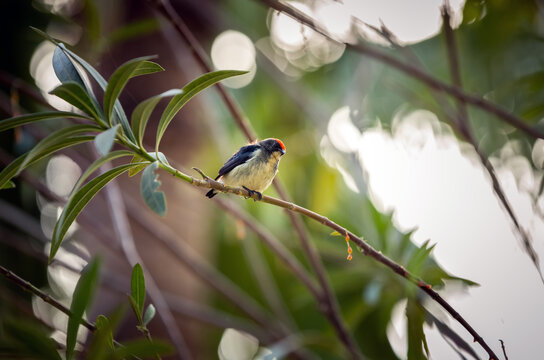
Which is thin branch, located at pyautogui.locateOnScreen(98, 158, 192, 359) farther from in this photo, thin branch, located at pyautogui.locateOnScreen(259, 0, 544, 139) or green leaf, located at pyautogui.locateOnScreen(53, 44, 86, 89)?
thin branch, located at pyautogui.locateOnScreen(259, 0, 544, 139)

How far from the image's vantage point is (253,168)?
8.13 ft

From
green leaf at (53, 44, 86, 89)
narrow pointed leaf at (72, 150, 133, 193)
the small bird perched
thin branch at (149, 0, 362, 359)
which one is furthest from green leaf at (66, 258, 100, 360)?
thin branch at (149, 0, 362, 359)

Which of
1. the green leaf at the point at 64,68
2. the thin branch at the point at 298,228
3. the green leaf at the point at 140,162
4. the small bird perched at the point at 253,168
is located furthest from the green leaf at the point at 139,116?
the small bird perched at the point at 253,168

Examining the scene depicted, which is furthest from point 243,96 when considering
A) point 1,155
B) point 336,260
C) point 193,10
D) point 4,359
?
point 4,359

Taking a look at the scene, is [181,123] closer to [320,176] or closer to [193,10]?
[193,10]

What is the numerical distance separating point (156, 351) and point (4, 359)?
55cm

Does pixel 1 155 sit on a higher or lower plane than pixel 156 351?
higher

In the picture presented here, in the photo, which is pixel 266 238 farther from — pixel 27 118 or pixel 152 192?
pixel 27 118

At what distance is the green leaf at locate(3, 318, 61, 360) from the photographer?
1441mm

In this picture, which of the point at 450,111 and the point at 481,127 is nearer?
the point at 450,111

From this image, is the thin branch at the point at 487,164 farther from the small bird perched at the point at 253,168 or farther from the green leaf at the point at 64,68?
the green leaf at the point at 64,68

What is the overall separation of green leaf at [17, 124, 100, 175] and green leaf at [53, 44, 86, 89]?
15 cm

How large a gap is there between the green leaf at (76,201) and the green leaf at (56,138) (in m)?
0.15

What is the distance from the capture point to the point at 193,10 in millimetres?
4500
